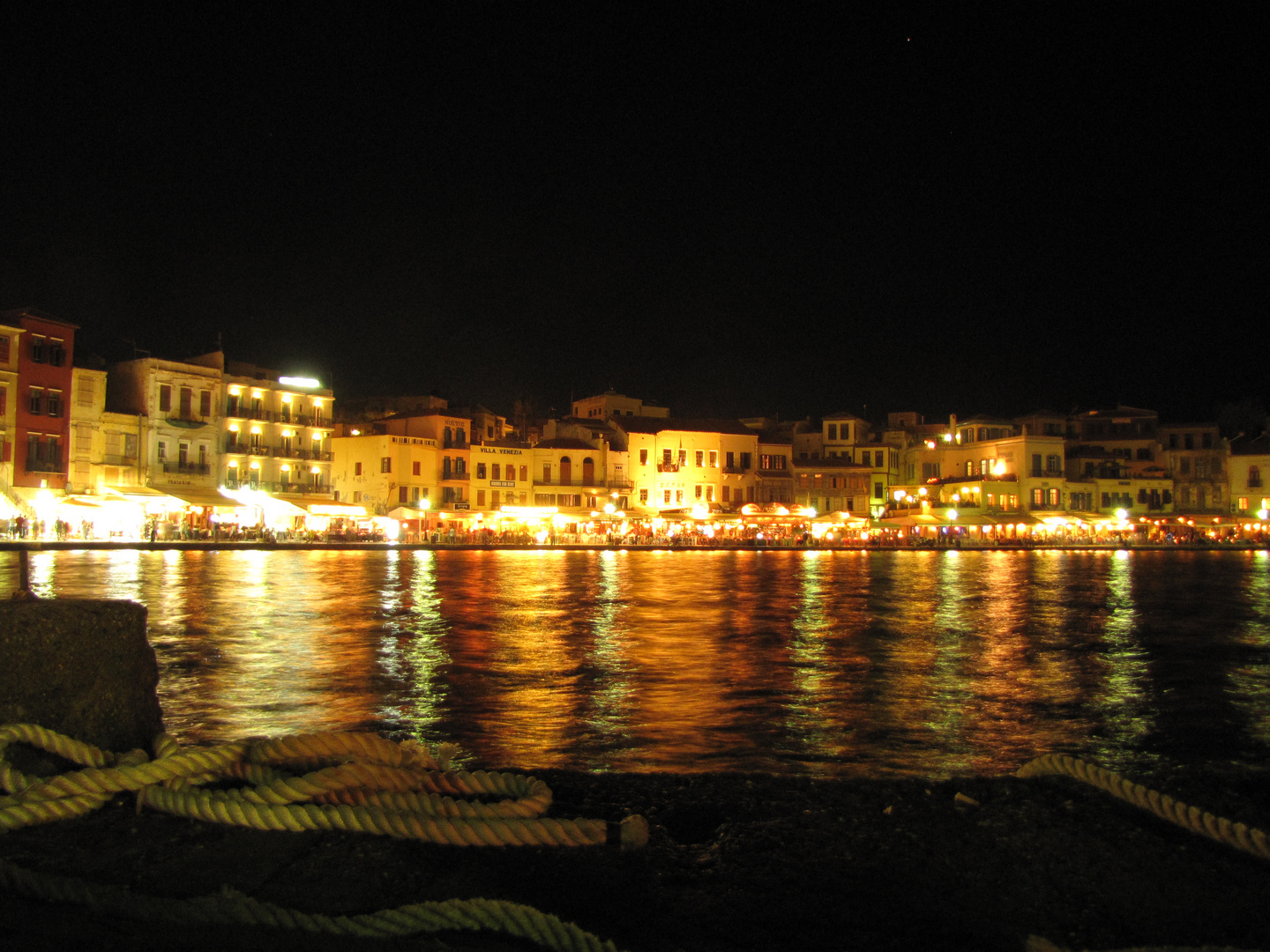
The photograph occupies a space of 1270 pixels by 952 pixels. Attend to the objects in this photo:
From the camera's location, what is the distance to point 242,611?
17.0m

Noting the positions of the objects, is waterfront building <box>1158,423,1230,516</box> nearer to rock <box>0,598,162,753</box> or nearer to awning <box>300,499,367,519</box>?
awning <box>300,499,367,519</box>

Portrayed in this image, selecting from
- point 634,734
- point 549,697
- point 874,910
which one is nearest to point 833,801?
point 874,910

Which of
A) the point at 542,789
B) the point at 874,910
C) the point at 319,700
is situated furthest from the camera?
the point at 319,700

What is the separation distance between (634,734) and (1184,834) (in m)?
4.87

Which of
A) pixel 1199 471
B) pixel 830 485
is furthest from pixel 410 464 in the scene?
pixel 1199 471

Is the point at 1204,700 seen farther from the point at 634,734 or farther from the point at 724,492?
the point at 724,492

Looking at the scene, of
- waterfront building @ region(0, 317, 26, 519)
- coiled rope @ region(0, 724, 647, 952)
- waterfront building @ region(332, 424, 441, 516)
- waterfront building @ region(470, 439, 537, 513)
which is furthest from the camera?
waterfront building @ region(470, 439, 537, 513)

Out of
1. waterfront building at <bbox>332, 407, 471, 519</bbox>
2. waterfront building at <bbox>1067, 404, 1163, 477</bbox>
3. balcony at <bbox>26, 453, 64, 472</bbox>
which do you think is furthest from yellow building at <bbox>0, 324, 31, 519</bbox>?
waterfront building at <bbox>1067, 404, 1163, 477</bbox>

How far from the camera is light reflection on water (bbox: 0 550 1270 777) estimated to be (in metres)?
8.30

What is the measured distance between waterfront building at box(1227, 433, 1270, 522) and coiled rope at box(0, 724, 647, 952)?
237 ft

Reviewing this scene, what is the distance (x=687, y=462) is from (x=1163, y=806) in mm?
56736

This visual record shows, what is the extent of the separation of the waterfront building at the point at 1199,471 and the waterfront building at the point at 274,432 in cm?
5823

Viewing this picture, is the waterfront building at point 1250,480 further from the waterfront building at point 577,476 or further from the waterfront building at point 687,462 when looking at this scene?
the waterfront building at point 577,476

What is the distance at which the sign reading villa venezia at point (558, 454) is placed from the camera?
135 feet
